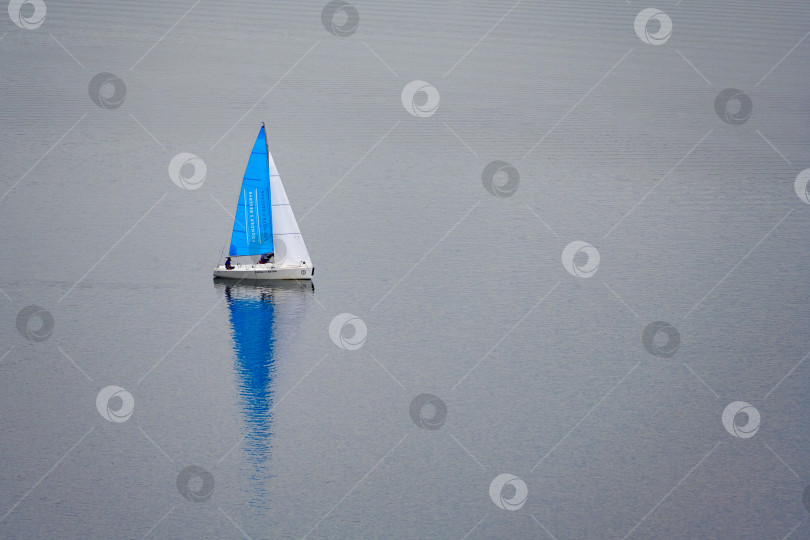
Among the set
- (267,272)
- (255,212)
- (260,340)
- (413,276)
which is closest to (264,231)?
(255,212)

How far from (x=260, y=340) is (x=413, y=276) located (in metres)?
11.0

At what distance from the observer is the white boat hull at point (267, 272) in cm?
5300

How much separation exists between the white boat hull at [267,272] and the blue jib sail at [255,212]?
38.5 inches

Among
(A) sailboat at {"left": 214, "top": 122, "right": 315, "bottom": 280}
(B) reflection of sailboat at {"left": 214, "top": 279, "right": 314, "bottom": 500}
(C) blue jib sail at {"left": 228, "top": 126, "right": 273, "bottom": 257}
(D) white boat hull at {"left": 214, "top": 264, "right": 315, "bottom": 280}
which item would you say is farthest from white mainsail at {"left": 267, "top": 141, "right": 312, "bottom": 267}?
(B) reflection of sailboat at {"left": 214, "top": 279, "right": 314, "bottom": 500}

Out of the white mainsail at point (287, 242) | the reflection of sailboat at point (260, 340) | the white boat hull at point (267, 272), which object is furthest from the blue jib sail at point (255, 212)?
the reflection of sailboat at point (260, 340)

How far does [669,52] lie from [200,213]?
50026mm

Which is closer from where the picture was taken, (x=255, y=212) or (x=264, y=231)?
(x=264, y=231)

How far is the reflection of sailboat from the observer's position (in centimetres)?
3956

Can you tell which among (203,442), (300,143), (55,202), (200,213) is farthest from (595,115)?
(203,442)

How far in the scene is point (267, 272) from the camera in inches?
2087

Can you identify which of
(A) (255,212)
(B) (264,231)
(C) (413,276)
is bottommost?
(C) (413,276)

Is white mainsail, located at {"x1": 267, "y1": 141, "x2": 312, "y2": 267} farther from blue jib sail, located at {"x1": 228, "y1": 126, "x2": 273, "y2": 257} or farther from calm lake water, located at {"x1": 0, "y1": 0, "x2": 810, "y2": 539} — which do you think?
calm lake water, located at {"x1": 0, "y1": 0, "x2": 810, "y2": 539}

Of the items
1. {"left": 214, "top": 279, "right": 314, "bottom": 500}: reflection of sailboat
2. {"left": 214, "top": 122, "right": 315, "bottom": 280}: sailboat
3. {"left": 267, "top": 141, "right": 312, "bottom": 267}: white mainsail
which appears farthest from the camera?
{"left": 267, "top": 141, "right": 312, "bottom": 267}: white mainsail

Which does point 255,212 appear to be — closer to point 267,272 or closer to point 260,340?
point 267,272
